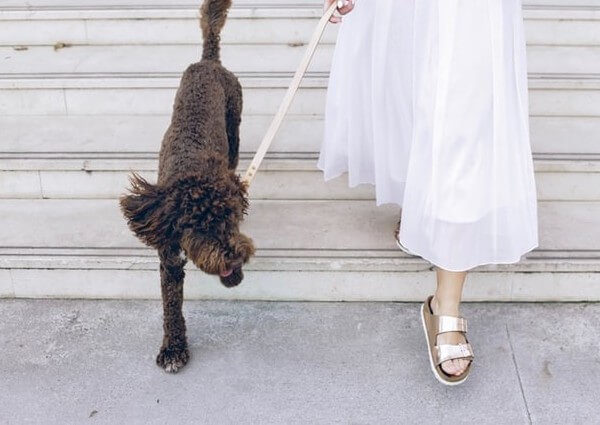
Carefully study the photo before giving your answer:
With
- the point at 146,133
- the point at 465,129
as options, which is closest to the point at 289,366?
the point at 465,129

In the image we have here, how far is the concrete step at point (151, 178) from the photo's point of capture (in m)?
3.24

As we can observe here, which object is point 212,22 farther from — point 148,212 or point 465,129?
point 465,129

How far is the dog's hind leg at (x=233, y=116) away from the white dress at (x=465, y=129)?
0.67 meters

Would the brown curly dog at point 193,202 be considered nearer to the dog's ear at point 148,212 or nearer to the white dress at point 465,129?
the dog's ear at point 148,212

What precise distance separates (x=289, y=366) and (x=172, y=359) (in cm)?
43

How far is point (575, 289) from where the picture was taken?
287cm

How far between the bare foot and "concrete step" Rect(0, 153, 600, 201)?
2.81ft

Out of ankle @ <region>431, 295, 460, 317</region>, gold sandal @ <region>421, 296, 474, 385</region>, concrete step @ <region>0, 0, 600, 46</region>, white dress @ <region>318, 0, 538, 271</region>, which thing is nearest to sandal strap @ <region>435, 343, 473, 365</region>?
gold sandal @ <region>421, 296, 474, 385</region>

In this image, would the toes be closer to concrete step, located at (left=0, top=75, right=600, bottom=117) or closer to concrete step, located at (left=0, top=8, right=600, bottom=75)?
concrete step, located at (left=0, top=75, right=600, bottom=117)

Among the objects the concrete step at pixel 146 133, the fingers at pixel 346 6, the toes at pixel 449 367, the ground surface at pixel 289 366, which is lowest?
the ground surface at pixel 289 366

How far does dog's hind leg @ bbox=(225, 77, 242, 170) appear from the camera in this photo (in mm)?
2974

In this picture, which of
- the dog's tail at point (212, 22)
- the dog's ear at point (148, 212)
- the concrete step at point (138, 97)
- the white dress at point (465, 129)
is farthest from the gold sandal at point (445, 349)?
the concrete step at point (138, 97)

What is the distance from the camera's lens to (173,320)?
2549 mm

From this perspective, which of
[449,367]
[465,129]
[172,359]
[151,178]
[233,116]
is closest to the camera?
[465,129]
